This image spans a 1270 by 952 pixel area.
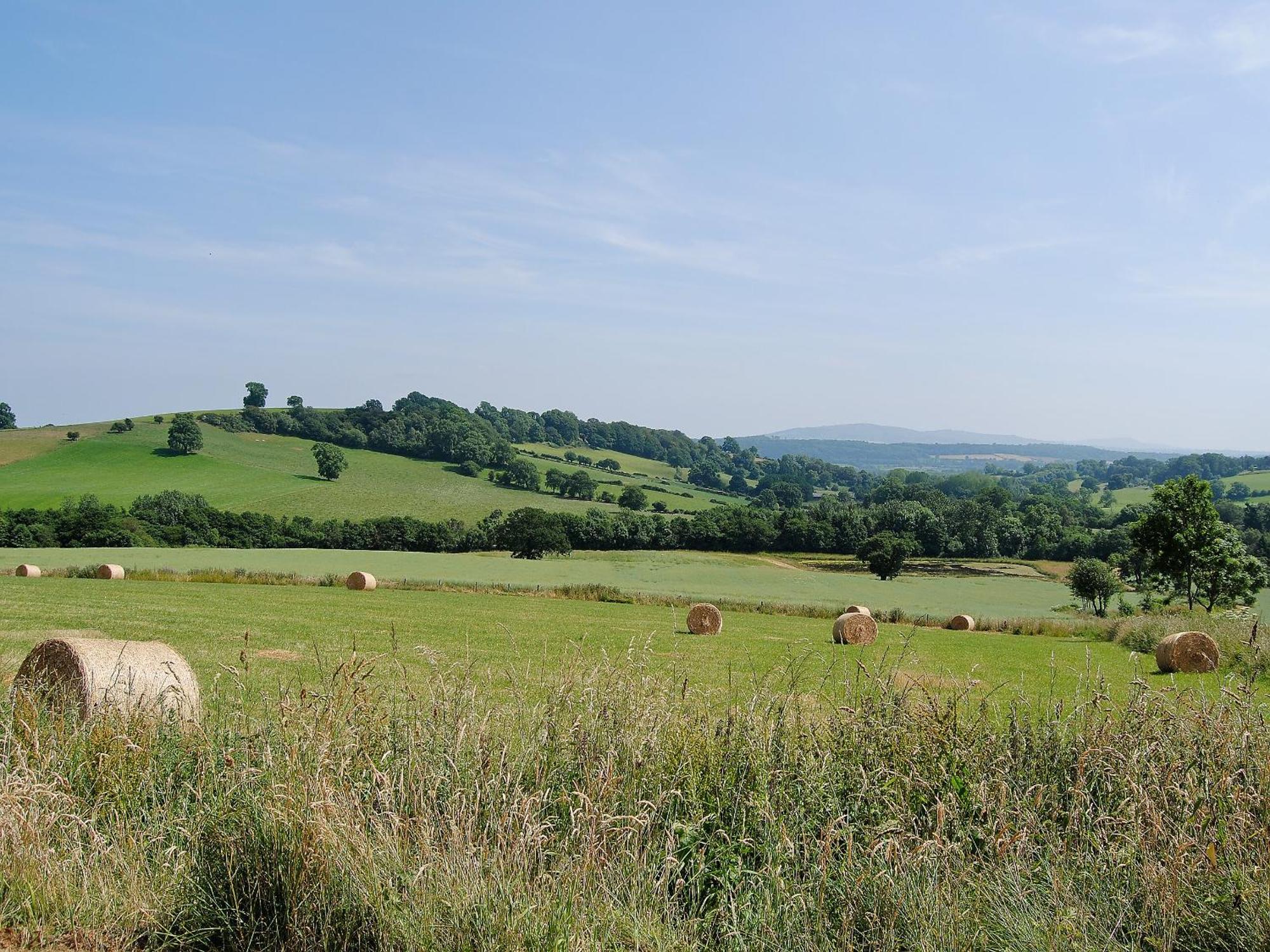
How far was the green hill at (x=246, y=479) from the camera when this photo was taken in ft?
283

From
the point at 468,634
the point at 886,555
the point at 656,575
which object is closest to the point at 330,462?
the point at 656,575

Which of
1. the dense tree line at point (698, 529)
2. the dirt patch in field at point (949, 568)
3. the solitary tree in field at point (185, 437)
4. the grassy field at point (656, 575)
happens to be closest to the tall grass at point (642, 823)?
the grassy field at point (656, 575)

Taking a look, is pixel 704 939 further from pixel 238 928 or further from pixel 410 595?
pixel 410 595

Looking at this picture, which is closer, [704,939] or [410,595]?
[704,939]

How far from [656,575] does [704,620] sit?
34535 millimetres

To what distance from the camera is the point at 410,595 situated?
40594mm

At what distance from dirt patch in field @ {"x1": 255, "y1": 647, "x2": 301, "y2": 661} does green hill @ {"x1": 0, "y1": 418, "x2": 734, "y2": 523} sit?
68.3m

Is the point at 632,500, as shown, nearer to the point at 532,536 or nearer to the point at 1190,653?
the point at 532,536

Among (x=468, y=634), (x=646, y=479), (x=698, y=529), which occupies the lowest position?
(x=698, y=529)

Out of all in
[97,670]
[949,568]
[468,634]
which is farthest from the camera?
[949,568]


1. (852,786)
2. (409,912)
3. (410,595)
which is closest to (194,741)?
(409,912)

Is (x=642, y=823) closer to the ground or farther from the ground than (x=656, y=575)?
farther from the ground

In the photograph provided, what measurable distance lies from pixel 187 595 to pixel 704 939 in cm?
3308

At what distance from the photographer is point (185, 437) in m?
101
